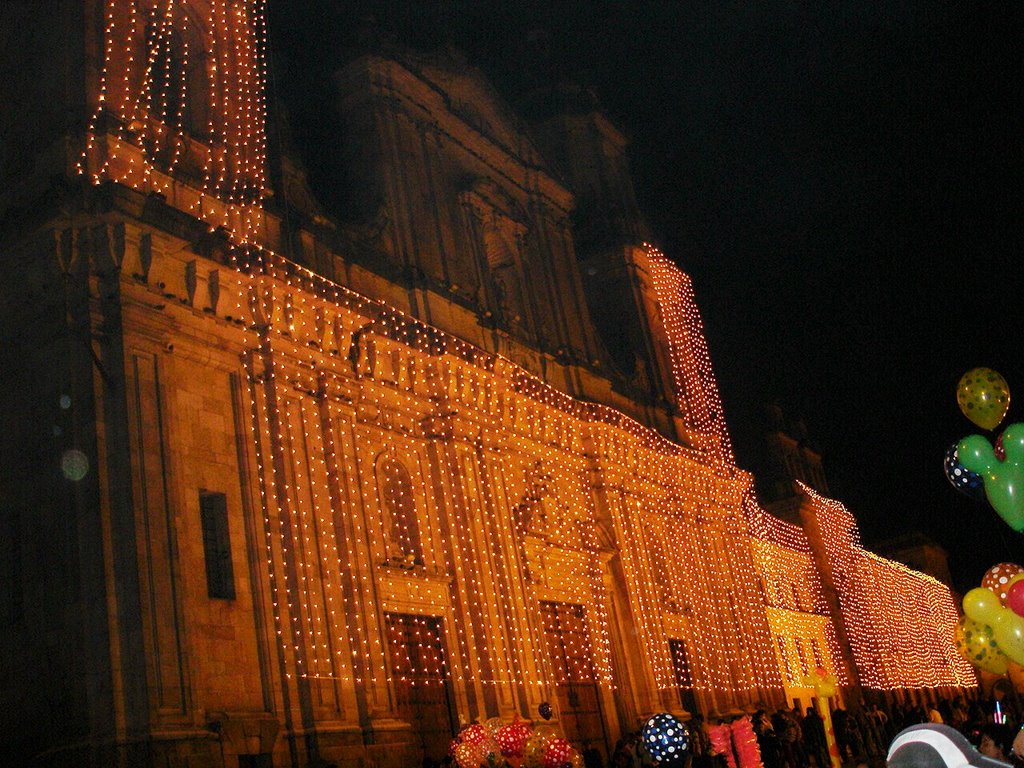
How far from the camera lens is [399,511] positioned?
18.2 meters

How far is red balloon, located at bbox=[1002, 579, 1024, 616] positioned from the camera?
11.2 meters

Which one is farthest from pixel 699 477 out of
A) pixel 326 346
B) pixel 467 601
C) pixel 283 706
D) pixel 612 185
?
pixel 283 706

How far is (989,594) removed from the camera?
11766 millimetres

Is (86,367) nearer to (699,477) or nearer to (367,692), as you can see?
(367,692)

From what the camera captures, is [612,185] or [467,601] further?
[612,185]

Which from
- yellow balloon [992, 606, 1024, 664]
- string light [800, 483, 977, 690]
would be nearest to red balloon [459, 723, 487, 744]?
yellow balloon [992, 606, 1024, 664]

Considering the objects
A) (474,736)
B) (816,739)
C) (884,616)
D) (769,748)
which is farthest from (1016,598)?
(884,616)

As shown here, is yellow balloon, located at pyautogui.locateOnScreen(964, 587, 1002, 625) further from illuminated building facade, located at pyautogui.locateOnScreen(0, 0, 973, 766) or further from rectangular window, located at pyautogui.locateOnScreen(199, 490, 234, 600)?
rectangular window, located at pyautogui.locateOnScreen(199, 490, 234, 600)

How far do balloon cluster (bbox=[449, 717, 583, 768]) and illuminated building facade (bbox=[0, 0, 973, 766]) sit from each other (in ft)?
7.27

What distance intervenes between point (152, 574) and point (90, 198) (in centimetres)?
475

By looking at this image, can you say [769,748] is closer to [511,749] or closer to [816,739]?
[816,739]

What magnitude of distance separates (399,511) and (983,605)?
9.39 m

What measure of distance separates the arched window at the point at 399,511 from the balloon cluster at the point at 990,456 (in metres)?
8.36

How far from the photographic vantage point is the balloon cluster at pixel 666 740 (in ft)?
34.4
